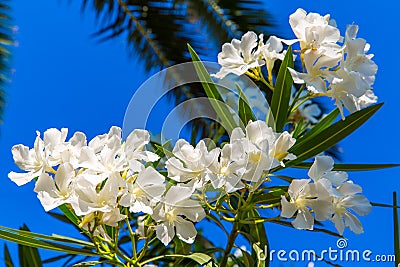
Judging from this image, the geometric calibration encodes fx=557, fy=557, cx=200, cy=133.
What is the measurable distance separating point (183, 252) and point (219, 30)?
9.93ft

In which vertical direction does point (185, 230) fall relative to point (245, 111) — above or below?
below

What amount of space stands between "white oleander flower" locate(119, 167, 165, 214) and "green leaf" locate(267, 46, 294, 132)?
0.21 metres

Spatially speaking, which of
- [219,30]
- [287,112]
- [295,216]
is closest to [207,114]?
[287,112]

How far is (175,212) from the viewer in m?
0.60

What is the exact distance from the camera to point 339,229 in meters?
0.63

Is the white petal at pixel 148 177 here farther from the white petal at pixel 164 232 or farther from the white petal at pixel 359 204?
the white petal at pixel 359 204

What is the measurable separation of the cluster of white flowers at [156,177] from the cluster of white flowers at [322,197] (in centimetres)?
Answer: 4

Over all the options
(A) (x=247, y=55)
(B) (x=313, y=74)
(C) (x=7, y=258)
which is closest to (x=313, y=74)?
(B) (x=313, y=74)

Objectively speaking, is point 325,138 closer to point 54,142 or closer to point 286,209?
point 286,209

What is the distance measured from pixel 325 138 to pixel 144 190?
0.88ft

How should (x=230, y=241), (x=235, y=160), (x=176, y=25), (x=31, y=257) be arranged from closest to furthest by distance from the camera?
(x=235, y=160), (x=230, y=241), (x=31, y=257), (x=176, y=25)

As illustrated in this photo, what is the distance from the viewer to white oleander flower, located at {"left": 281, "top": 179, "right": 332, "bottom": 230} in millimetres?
603

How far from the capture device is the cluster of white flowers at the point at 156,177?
0.59 meters

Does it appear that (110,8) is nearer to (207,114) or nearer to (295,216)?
(207,114)
